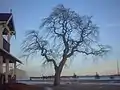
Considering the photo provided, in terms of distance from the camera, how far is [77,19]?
4288cm

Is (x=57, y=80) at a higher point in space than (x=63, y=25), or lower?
lower

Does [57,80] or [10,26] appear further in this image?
[57,80]

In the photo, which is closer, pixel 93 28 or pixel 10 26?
pixel 10 26

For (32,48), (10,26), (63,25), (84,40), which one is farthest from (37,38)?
(10,26)

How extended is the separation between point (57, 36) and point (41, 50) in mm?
3182

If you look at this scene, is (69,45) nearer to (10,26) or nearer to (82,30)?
(82,30)

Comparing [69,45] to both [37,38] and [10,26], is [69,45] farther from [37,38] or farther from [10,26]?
[10,26]

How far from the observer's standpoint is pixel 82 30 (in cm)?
4400

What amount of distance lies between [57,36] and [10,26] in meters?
12.5

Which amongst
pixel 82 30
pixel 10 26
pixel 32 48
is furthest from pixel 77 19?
pixel 10 26

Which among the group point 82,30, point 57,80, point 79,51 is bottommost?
point 57,80

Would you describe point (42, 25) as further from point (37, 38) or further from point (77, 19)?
point (77, 19)

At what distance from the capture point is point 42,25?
1745 inches

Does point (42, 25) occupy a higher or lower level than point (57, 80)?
higher
